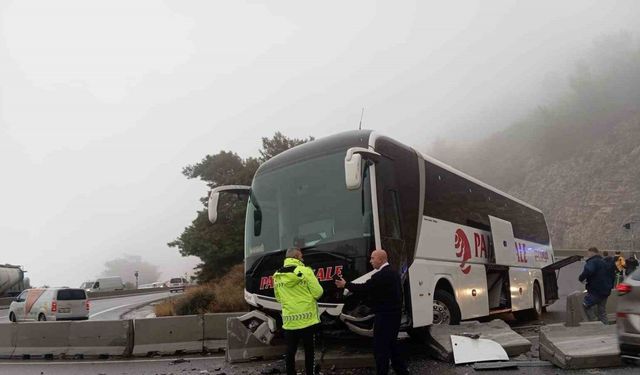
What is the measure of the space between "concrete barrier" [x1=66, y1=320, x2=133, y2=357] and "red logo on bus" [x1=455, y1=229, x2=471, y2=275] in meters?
6.97

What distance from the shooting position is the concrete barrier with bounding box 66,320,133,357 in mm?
11125

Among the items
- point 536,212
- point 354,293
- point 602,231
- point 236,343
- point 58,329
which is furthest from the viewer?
point 602,231

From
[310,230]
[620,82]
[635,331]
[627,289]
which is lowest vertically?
[635,331]

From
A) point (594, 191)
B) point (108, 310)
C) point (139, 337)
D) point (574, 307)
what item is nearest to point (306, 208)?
point (139, 337)

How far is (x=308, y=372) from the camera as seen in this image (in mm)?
7059

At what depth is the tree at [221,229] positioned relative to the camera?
29.7 m

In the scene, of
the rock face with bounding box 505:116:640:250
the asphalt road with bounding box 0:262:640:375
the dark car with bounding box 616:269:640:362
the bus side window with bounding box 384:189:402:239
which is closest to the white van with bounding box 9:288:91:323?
the asphalt road with bounding box 0:262:640:375

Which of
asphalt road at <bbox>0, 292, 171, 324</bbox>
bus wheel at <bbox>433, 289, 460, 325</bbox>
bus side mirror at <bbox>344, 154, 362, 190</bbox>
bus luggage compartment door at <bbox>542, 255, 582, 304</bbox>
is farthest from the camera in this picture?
asphalt road at <bbox>0, 292, 171, 324</bbox>

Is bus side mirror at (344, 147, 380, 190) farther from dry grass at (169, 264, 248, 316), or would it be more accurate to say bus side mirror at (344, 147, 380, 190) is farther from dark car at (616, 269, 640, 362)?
dry grass at (169, 264, 248, 316)

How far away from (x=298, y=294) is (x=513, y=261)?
25.8 ft

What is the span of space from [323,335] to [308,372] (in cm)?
102

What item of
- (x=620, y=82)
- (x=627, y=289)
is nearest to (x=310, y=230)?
(x=627, y=289)

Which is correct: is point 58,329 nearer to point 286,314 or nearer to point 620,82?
point 286,314

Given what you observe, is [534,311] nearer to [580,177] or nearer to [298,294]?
[298,294]
